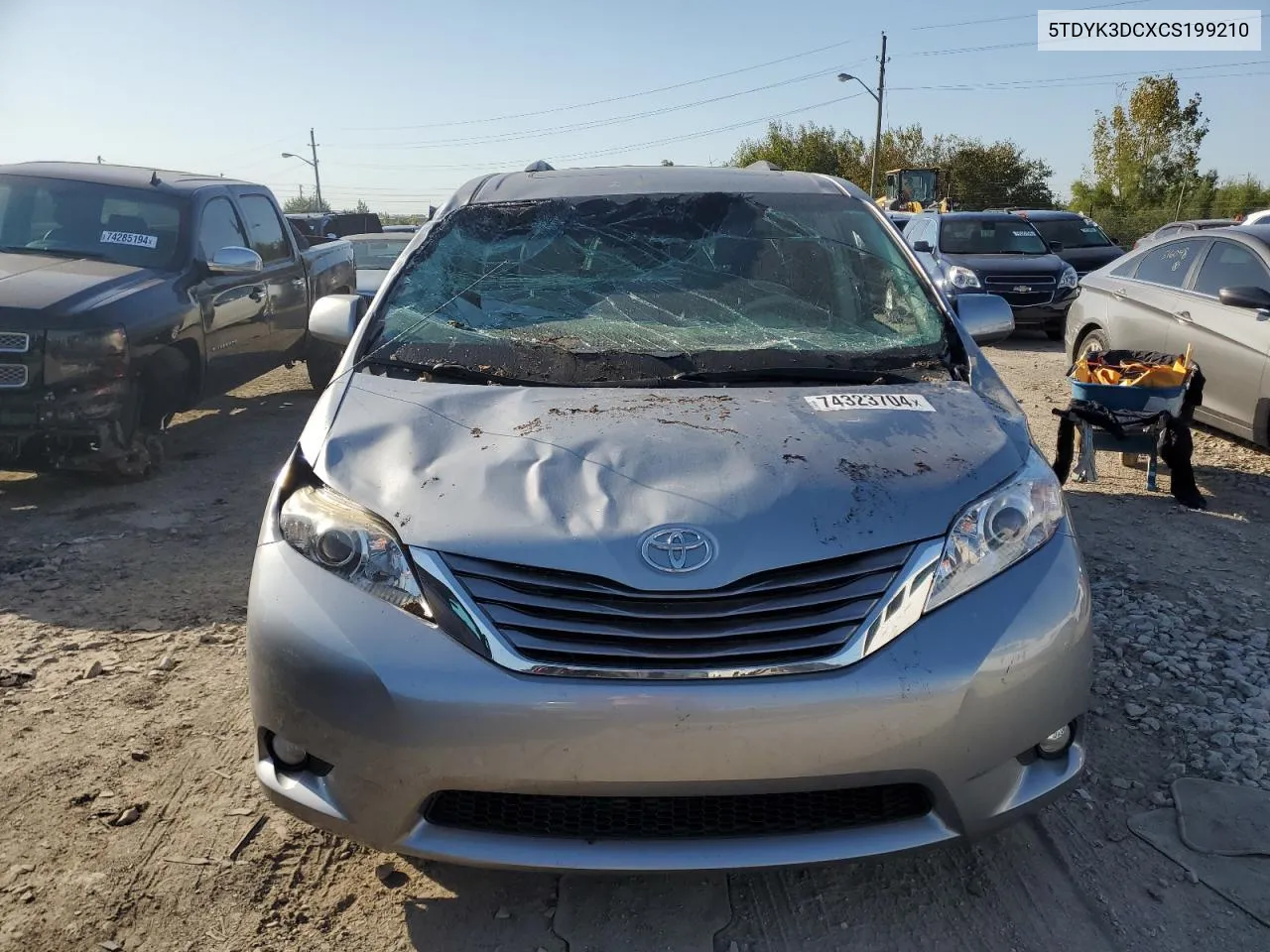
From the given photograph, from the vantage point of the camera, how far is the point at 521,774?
204 cm

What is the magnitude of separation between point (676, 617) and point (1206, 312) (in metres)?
6.24

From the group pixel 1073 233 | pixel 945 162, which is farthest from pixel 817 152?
pixel 1073 233

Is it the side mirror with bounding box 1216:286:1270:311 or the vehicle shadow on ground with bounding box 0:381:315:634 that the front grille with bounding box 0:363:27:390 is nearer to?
the vehicle shadow on ground with bounding box 0:381:315:634

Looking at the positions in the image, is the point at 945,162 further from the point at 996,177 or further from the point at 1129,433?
the point at 1129,433

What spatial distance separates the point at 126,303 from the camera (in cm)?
594

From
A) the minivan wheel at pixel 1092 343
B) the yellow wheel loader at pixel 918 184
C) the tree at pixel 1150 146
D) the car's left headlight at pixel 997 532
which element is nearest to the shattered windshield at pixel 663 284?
the car's left headlight at pixel 997 532

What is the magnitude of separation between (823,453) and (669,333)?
953 mm

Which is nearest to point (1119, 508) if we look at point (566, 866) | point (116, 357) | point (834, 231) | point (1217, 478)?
point (1217, 478)

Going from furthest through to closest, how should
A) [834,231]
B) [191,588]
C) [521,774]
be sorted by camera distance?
1. [191,588]
2. [834,231]
3. [521,774]

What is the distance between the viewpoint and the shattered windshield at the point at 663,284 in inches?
126

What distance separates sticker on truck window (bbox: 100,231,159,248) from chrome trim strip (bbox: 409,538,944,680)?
18.3 feet

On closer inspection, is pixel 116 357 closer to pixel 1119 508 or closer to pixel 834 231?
pixel 834 231

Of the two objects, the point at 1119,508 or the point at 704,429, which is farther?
the point at 1119,508

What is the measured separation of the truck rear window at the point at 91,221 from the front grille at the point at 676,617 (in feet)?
18.3
